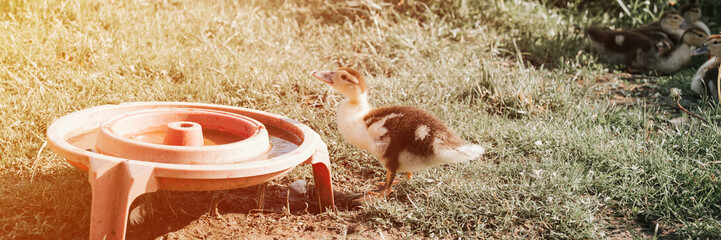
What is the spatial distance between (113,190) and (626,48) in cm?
563

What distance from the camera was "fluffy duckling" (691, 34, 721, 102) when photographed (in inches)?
228

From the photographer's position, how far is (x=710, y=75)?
231 inches

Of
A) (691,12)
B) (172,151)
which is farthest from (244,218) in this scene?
(691,12)

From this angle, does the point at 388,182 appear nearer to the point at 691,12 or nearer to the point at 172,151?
the point at 172,151

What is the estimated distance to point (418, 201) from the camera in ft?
13.4

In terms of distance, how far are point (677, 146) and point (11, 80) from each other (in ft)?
16.2

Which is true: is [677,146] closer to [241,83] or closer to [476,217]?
[476,217]

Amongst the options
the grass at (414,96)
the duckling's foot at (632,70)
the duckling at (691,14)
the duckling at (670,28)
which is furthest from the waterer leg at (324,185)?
the duckling at (691,14)

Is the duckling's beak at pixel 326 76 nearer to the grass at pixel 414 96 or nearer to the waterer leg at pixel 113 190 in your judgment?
the grass at pixel 414 96

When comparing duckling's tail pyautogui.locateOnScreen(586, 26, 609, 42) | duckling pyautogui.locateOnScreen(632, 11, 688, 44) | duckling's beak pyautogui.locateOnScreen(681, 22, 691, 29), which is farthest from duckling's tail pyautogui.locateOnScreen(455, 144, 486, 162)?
duckling's beak pyautogui.locateOnScreen(681, 22, 691, 29)

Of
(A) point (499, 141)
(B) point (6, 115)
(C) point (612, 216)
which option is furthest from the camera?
(A) point (499, 141)

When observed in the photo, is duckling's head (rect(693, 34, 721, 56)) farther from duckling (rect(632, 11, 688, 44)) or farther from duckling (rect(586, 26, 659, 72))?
duckling (rect(632, 11, 688, 44))

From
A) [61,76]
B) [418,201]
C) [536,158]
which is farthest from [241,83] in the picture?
[536,158]

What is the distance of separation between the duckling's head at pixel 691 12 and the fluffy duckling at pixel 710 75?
52.1 inches
